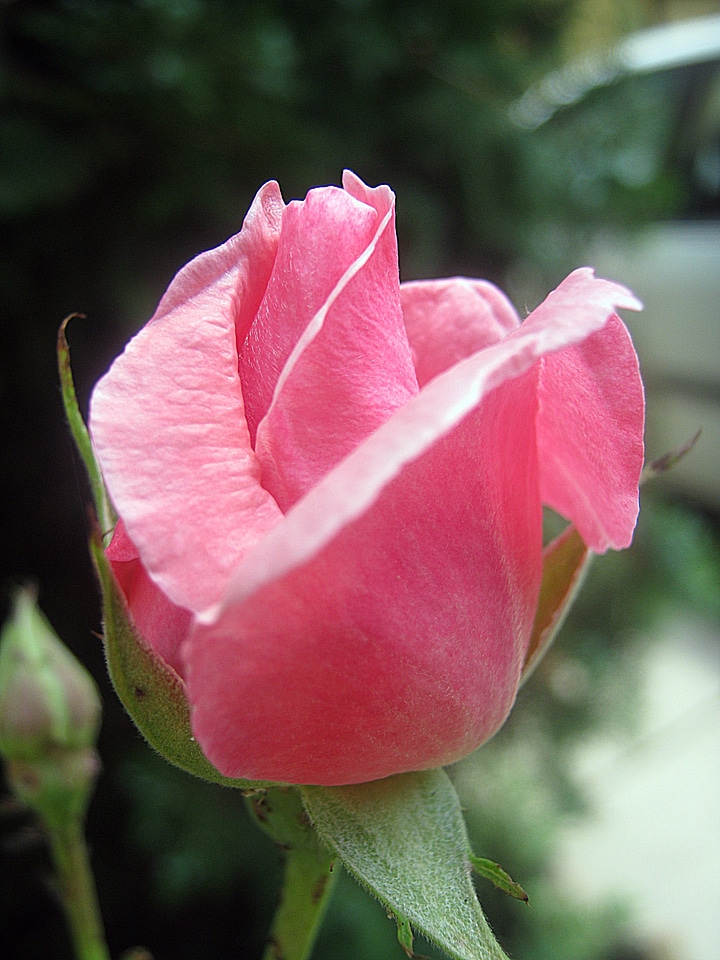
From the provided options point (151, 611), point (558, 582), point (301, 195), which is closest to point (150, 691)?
point (151, 611)

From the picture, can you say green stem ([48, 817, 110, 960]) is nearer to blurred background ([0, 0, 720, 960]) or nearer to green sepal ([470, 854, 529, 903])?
green sepal ([470, 854, 529, 903])

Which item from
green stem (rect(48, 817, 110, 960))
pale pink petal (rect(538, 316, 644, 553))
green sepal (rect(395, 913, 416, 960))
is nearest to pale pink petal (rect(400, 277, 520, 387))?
pale pink petal (rect(538, 316, 644, 553))

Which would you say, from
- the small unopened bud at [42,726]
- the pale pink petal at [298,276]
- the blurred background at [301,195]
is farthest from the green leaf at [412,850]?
the blurred background at [301,195]

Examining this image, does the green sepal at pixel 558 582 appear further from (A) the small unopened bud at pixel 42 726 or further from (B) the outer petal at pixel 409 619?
(A) the small unopened bud at pixel 42 726

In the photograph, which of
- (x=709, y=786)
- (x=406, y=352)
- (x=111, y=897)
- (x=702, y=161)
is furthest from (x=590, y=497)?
(x=702, y=161)

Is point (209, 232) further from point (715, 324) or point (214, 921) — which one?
point (715, 324)

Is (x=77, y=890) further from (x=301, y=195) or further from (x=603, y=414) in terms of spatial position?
(x=301, y=195)
